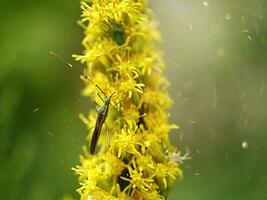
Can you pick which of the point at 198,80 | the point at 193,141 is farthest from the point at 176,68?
the point at 193,141

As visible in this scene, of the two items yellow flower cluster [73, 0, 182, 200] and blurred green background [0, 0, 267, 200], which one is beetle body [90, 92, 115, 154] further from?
blurred green background [0, 0, 267, 200]

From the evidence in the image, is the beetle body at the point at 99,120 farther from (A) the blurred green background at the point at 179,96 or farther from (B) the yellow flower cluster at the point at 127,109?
(A) the blurred green background at the point at 179,96

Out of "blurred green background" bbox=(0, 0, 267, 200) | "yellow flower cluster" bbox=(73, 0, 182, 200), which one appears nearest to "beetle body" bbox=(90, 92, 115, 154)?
"yellow flower cluster" bbox=(73, 0, 182, 200)

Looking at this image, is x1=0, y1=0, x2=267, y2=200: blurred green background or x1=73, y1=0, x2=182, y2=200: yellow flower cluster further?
x1=0, y1=0, x2=267, y2=200: blurred green background

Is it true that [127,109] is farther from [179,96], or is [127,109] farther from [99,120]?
[179,96]

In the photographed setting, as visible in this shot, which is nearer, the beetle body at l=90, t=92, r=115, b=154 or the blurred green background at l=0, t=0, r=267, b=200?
the beetle body at l=90, t=92, r=115, b=154
